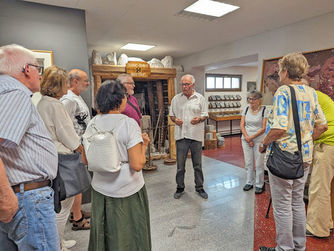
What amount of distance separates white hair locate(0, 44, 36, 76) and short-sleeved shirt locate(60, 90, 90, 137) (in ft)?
3.52

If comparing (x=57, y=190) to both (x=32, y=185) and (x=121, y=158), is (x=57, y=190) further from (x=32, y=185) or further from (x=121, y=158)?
(x=121, y=158)

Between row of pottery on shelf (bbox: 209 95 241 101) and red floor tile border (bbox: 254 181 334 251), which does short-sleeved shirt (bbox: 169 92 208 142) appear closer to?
red floor tile border (bbox: 254 181 334 251)

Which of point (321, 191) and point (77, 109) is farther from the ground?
point (77, 109)

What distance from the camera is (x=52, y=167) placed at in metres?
1.07

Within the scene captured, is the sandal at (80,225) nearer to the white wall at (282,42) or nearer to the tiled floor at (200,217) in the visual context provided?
the tiled floor at (200,217)

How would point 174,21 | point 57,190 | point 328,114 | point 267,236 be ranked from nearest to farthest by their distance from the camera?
point 57,190
point 328,114
point 267,236
point 174,21

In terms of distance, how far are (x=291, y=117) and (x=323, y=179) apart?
0.91 m

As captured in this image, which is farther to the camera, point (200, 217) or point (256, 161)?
point (256, 161)

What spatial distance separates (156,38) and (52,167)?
3724mm

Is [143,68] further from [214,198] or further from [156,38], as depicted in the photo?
[214,198]

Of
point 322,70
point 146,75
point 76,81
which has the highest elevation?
point 146,75

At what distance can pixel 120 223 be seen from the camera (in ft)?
4.59

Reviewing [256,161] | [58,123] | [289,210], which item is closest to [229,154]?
[256,161]

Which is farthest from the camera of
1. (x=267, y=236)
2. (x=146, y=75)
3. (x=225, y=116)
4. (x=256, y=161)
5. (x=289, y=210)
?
(x=225, y=116)
